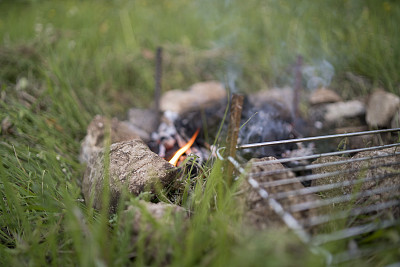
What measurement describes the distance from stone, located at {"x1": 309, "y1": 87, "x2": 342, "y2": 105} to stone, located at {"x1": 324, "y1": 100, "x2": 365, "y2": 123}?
6.7 inches

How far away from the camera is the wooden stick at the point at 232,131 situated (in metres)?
1.33

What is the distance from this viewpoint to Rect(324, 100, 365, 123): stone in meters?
3.10

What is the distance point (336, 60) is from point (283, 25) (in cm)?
113

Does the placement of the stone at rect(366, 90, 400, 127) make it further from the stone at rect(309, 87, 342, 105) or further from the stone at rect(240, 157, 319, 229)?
the stone at rect(240, 157, 319, 229)

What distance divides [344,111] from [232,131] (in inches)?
89.6

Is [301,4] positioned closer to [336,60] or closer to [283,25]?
[283,25]

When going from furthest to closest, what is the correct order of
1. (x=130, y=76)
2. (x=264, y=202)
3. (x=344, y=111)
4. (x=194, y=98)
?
(x=130, y=76)
(x=194, y=98)
(x=344, y=111)
(x=264, y=202)

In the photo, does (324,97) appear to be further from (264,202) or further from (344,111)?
(264,202)

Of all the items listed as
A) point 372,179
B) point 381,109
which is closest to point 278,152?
point 372,179

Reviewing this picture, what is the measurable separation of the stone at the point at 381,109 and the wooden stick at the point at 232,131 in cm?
203

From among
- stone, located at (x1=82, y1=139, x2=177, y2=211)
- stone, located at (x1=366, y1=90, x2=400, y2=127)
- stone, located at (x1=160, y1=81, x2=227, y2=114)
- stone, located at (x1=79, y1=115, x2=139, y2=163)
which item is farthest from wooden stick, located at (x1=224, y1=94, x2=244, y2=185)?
stone, located at (x1=366, y1=90, x2=400, y2=127)

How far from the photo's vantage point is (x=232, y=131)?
1.37 metres

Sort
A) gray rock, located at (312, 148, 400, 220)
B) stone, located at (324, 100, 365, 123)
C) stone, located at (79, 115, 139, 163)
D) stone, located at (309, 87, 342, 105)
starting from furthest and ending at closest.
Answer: stone, located at (309, 87, 342, 105)
stone, located at (324, 100, 365, 123)
stone, located at (79, 115, 139, 163)
gray rock, located at (312, 148, 400, 220)

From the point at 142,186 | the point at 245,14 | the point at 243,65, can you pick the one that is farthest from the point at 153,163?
the point at 245,14
